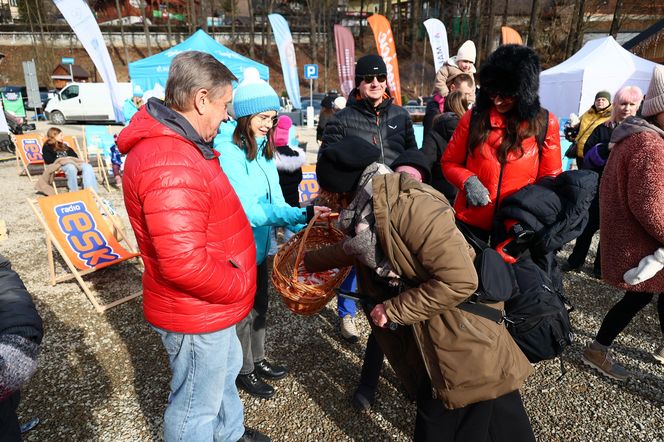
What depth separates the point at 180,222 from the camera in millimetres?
1330

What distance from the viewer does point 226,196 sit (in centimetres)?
157

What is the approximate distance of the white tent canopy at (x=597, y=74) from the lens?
42.1ft

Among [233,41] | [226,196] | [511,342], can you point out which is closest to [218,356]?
[226,196]

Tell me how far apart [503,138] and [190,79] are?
1.78 m

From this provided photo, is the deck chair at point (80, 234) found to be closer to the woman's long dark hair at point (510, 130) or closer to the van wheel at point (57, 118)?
the woman's long dark hair at point (510, 130)

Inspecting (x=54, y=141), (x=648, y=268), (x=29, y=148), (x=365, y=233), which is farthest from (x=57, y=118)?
(x=648, y=268)

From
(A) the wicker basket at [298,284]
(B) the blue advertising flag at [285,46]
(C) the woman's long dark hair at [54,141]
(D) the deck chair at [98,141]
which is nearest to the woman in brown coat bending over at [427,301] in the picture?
(A) the wicker basket at [298,284]

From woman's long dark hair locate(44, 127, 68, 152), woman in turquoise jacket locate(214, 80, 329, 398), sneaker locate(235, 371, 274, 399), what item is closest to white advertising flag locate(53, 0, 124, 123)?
woman's long dark hair locate(44, 127, 68, 152)

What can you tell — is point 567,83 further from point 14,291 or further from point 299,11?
point 299,11

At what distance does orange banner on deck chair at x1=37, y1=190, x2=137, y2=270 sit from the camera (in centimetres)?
411

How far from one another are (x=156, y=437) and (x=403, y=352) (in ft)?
5.45

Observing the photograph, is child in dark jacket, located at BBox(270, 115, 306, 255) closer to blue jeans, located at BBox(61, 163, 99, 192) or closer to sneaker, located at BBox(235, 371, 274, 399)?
sneaker, located at BBox(235, 371, 274, 399)

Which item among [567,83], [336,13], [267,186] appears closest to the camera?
[267,186]

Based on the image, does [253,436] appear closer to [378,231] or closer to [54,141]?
[378,231]
